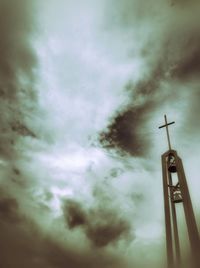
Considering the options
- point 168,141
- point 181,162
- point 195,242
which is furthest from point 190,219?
point 168,141

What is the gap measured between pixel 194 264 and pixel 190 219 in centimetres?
243

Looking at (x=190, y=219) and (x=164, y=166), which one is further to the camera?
(x=164, y=166)

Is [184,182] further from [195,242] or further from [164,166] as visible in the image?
[195,242]

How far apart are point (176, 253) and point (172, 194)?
148 inches

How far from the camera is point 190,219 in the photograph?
15.4m

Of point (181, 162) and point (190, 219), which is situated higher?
point (181, 162)

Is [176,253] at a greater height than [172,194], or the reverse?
[172,194]

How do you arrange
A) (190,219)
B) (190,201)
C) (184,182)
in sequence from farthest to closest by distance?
(184,182) < (190,201) < (190,219)

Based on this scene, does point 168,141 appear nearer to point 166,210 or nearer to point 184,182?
point 184,182

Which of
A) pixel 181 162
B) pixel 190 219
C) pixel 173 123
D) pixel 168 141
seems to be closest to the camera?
pixel 190 219

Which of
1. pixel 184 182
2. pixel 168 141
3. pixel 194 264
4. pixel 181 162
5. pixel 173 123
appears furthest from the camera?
pixel 173 123

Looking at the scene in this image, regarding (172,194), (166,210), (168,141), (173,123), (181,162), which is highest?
(173,123)

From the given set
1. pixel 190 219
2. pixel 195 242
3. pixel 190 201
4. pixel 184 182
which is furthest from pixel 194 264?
pixel 184 182

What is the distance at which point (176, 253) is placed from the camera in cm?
1698
